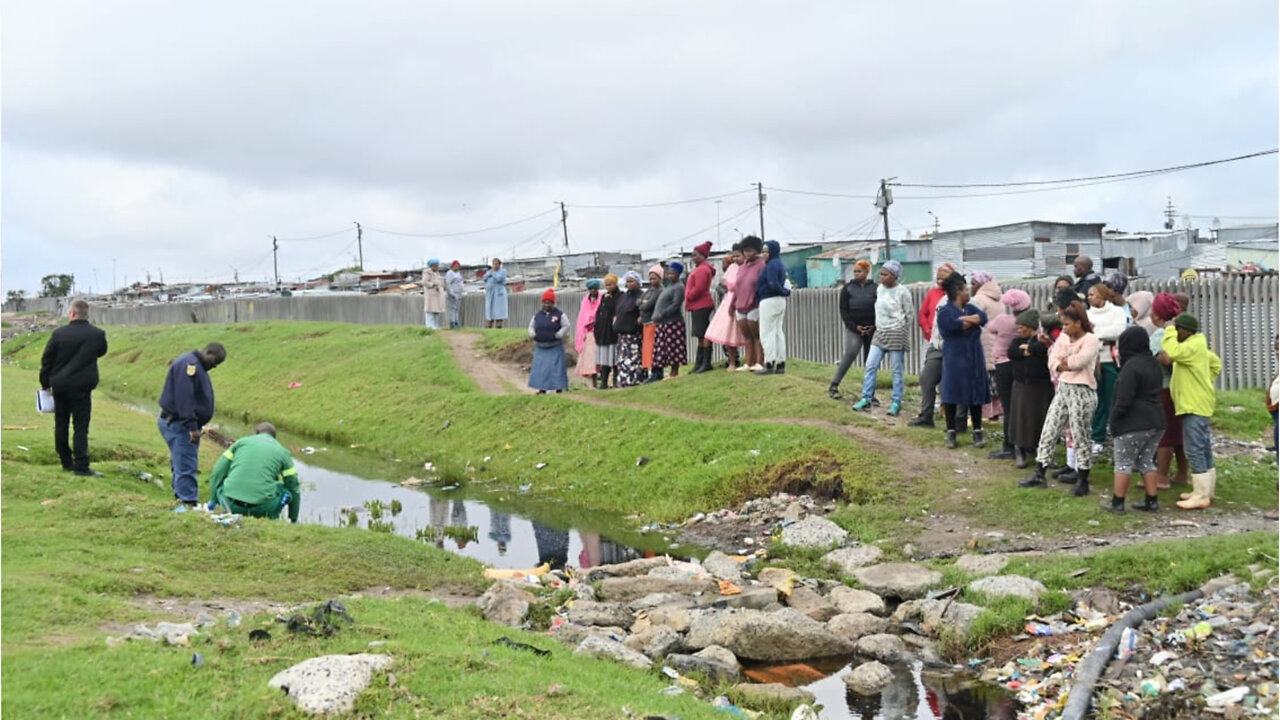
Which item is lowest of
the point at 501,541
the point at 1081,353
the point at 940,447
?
the point at 501,541

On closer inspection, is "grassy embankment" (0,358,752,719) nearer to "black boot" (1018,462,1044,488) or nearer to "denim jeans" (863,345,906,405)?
"black boot" (1018,462,1044,488)

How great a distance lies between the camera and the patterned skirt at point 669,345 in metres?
22.9

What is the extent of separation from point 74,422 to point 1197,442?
521 inches

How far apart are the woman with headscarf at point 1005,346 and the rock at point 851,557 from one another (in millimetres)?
3054

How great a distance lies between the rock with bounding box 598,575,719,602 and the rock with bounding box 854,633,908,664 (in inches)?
82.0

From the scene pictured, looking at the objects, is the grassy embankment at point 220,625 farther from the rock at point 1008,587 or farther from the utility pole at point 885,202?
the utility pole at point 885,202

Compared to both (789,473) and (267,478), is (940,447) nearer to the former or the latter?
(789,473)

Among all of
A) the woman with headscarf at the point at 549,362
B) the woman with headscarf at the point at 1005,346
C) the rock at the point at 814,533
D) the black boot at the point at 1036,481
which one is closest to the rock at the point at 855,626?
the rock at the point at 814,533

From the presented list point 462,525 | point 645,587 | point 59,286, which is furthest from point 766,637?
point 59,286

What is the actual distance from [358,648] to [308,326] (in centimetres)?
3845

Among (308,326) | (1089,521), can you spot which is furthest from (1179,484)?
(308,326)

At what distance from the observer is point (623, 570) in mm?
13328

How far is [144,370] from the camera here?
149ft

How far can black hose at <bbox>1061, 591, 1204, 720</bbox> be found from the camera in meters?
8.23
